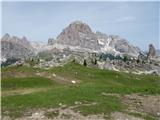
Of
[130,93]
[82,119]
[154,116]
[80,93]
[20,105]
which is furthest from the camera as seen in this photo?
[130,93]

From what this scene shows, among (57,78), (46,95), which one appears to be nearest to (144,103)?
(46,95)

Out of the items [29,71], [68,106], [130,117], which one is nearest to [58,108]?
[68,106]

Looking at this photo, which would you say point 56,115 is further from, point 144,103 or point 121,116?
point 144,103

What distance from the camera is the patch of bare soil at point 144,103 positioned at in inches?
1315

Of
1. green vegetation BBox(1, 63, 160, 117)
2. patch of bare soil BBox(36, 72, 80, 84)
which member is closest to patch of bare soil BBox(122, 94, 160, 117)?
green vegetation BBox(1, 63, 160, 117)

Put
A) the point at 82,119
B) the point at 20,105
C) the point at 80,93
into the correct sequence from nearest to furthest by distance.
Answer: the point at 82,119 → the point at 20,105 → the point at 80,93

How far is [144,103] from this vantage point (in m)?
36.8

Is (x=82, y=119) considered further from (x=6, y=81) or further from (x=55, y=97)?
(x=6, y=81)

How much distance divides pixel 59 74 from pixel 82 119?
85.5ft

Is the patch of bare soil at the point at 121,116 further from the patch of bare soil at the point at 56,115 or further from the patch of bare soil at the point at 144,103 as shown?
the patch of bare soil at the point at 144,103

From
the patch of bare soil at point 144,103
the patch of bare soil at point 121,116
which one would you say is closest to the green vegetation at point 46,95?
the patch of bare soil at point 121,116

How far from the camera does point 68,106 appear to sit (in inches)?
1283

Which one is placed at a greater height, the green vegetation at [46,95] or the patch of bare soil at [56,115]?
the green vegetation at [46,95]

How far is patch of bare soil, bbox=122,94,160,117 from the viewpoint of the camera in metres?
33.4
